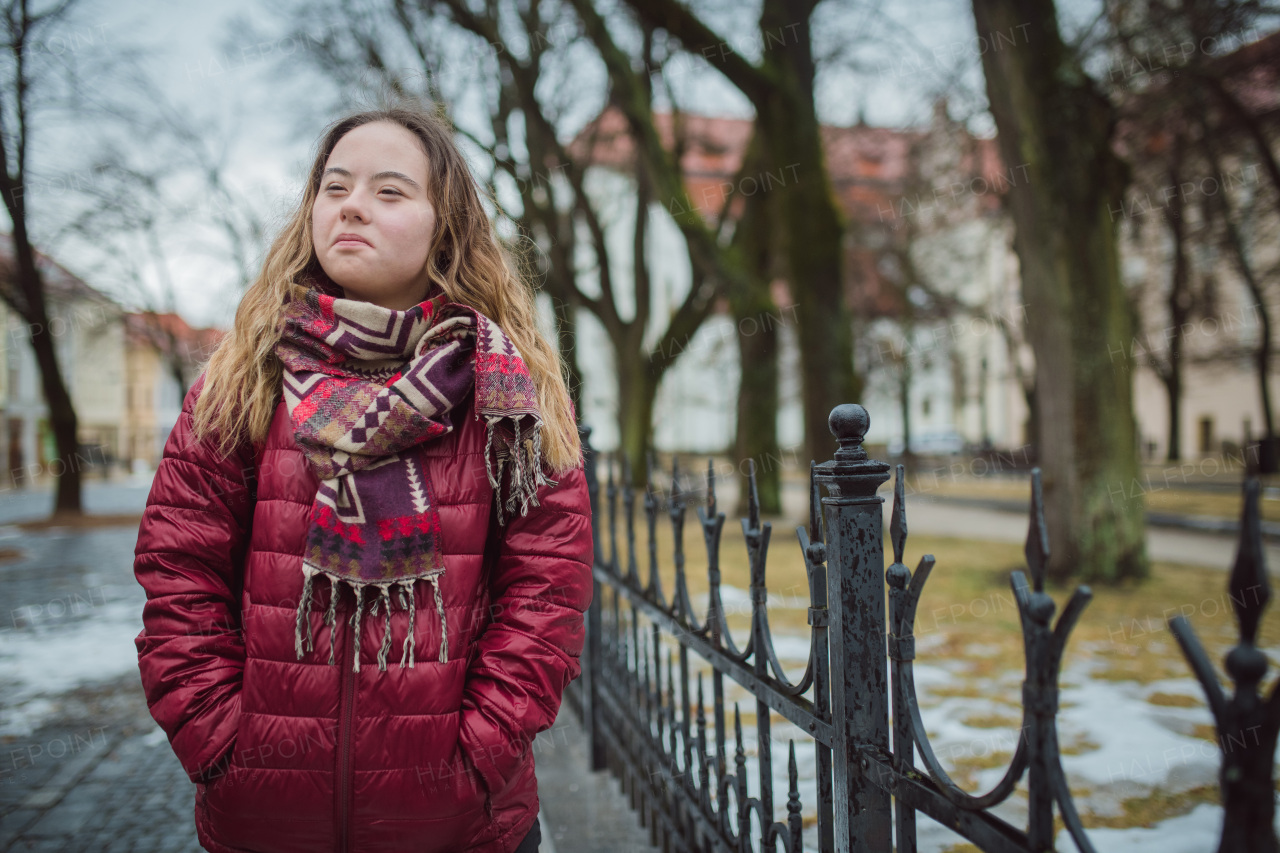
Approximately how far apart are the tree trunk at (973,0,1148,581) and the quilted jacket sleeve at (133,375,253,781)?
6.94 m

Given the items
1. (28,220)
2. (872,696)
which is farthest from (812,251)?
(28,220)

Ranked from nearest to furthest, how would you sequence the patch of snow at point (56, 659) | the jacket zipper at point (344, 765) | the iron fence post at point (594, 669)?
1. the jacket zipper at point (344, 765)
2. the iron fence post at point (594, 669)
3. the patch of snow at point (56, 659)

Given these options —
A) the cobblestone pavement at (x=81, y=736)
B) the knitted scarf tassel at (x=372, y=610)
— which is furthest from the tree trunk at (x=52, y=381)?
the knitted scarf tassel at (x=372, y=610)

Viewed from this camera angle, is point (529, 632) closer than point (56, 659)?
Yes

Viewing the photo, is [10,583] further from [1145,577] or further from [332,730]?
[1145,577]

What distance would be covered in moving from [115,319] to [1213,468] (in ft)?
114

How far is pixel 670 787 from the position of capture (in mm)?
2551

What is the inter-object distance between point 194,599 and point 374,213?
79cm

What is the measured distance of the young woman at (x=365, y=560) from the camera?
4.50 ft

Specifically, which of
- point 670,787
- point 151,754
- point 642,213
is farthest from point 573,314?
point 670,787

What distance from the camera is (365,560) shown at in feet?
4.51

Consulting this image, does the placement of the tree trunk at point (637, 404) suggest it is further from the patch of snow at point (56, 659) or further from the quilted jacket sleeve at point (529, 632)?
the quilted jacket sleeve at point (529, 632)

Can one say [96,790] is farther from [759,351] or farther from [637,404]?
[637,404]

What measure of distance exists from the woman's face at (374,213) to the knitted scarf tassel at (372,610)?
0.59m
